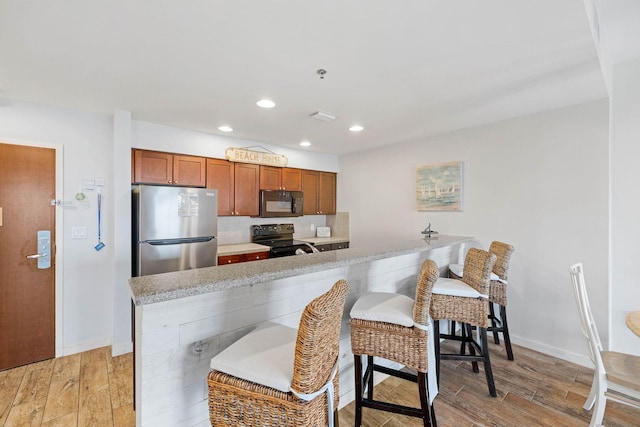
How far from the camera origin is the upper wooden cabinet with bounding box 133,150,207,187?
3.22m

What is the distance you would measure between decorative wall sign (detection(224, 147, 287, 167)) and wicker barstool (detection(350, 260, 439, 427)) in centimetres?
291

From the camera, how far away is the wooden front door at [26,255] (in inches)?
103

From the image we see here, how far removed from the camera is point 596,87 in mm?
2293

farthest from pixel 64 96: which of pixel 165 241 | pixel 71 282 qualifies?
pixel 71 282

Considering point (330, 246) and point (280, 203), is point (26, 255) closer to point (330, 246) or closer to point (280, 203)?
point (280, 203)

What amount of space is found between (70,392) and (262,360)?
7.44ft

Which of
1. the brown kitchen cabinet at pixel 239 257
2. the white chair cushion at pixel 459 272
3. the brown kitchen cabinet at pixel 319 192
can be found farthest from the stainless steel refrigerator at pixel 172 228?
the white chair cushion at pixel 459 272

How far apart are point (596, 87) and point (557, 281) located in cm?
175

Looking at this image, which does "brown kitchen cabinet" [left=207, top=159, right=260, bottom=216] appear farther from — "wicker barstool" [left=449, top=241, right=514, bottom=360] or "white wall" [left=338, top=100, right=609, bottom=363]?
"wicker barstool" [left=449, top=241, right=514, bottom=360]

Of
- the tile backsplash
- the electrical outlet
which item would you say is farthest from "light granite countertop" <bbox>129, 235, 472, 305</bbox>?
the tile backsplash

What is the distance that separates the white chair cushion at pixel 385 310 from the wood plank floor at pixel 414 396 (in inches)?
Result: 32.5

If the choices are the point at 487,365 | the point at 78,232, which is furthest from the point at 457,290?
the point at 78,232

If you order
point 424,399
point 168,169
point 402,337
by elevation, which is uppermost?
point 168,169

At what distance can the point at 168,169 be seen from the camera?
11.2ft
